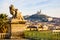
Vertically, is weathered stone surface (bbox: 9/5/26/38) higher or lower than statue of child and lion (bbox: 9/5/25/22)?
lower

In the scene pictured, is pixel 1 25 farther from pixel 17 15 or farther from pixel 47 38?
pixel 47 38

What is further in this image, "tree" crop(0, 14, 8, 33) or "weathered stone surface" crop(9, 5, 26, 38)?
"tree" crop(0, 14, 8, 33)

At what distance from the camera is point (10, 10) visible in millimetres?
14938

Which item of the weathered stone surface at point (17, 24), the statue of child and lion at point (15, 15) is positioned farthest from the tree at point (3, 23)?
the weathered stone surface at point (17, 24)

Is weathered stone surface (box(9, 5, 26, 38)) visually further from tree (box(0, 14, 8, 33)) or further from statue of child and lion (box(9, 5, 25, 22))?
tree (box(0, 14, 8, 33))

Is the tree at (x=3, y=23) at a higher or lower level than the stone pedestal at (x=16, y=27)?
lower

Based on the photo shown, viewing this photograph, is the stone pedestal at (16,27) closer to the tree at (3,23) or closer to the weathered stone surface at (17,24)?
the weathered stone surface at (17,24)

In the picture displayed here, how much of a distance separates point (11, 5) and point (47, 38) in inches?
176

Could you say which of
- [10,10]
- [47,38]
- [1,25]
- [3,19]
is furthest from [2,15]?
[47,38]

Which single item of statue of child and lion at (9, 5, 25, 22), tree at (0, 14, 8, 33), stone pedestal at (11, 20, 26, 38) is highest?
statue of child and lion at (9, 5, 25, 22)

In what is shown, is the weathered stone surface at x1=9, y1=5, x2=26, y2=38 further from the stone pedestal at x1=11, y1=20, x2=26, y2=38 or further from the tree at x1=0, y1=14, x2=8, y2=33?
the tree at x1=0, y1=14, x2=8, y2=33

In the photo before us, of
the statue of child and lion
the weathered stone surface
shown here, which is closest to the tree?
the statue of child and lion

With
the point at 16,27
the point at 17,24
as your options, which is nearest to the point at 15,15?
the point at 17,24

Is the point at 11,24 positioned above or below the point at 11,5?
below
